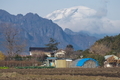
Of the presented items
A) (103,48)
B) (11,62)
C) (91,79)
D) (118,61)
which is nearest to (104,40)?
(103,48)

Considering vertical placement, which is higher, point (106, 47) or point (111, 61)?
point (106, 47)

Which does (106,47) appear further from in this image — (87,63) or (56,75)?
(56,75)

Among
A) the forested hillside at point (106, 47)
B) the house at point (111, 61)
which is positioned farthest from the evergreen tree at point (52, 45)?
the house at point (111, 61)

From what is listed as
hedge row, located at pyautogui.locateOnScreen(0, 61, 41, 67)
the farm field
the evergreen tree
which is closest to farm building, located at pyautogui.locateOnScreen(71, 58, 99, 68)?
hedge row, located at pyautogui.locateOnScreen(0, 61, 41, 67)

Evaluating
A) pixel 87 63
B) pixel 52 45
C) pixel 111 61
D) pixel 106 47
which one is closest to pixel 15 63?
pixel 87 63

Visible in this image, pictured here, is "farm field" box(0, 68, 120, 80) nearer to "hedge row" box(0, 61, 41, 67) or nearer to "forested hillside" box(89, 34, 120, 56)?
"hedge row" box(0, 61, 41, 67)

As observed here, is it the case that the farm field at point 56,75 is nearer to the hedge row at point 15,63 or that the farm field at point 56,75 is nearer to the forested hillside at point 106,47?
the hedge row at point 15,63

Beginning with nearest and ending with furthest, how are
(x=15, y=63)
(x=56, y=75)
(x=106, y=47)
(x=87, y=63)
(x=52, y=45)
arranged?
(x=56, y=75), (x=87, y=63), (x=15, y=63), (x=106, y=47), (x=52, y=45)

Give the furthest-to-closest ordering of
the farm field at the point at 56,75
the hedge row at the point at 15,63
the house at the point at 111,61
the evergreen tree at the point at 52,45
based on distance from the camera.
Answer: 1. the evergreen tree at the point at 52,45
2. the house at the point at 111,61
3. the hedge row at the point at 15,63
4. the farm field at the point at 56,75

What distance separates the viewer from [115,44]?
304ft

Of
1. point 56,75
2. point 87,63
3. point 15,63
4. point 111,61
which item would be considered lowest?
point 56,75

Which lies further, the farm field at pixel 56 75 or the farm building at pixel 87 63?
the farm building at pixel 87 63

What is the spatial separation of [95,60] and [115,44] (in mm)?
35329

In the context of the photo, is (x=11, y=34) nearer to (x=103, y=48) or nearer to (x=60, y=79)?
(x=103, y=48)
